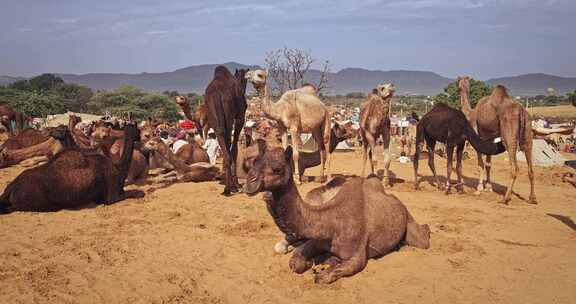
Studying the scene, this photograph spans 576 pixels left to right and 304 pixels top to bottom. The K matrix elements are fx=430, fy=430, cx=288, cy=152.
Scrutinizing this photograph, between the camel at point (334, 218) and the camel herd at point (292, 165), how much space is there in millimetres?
13

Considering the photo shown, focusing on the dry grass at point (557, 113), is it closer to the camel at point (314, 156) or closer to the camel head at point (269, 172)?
the camel at point (314, 156)

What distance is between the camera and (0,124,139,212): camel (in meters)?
8.00

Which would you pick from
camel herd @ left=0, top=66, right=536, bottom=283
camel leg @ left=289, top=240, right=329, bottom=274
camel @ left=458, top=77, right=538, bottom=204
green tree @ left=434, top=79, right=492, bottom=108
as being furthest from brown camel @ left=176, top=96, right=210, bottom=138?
green tree @ left=434, top=79, right=492, bottom=108

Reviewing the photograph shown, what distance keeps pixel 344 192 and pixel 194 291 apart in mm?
2197

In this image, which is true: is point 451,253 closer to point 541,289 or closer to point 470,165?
point 541,289

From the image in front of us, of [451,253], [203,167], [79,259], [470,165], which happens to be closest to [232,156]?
[203,167]

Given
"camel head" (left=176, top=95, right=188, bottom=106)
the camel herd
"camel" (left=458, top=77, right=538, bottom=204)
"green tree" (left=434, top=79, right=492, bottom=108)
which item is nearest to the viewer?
the camel herd

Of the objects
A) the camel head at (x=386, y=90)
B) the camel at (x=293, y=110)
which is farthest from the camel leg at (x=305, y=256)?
the camel head at (x=386, y=90)

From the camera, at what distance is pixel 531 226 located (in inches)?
307

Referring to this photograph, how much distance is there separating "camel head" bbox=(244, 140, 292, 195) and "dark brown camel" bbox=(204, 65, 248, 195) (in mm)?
5106

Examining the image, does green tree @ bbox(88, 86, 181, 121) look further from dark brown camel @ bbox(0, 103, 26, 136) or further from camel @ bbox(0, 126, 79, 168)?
camel @ bbox(0, 126, 79, 168)

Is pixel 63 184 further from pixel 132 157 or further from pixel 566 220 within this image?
pixel 566 220

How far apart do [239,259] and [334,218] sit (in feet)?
5.29

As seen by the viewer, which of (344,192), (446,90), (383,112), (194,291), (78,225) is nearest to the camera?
A: (194,291)
